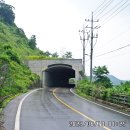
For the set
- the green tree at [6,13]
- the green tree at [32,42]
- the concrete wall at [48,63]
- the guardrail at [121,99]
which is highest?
the green tree at [6,13]

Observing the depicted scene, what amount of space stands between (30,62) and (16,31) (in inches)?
1538

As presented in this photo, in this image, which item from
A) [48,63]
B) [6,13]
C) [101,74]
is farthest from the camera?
[6,13]

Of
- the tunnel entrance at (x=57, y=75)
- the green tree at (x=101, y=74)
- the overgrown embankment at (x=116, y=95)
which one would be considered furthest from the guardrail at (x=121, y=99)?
the tunnel entrance at (x=57, y=75)

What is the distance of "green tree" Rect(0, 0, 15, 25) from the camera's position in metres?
116

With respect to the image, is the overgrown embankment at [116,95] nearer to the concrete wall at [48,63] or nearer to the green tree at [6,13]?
the concrete wall at [48,63]

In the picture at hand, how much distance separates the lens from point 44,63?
7762 centimetres

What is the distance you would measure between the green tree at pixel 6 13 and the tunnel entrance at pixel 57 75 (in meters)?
26.6

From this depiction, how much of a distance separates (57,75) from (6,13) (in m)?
29.4

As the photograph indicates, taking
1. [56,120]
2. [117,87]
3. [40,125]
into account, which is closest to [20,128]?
[40,125]

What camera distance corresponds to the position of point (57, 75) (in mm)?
101625

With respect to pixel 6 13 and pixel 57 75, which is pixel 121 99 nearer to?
pixel 57 75

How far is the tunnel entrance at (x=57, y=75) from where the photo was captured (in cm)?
8088

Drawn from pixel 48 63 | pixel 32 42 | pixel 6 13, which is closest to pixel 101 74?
pixel 48 63

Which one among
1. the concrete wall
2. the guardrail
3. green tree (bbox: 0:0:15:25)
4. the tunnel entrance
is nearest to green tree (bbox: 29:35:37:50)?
green tree (bbox: 0:0:15:25)
